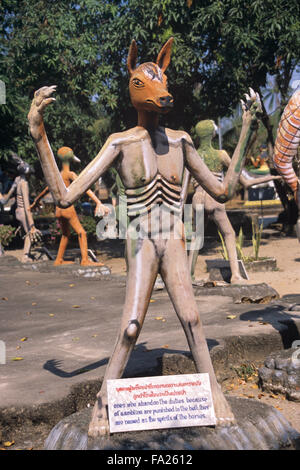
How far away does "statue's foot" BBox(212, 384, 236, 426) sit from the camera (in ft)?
10.1

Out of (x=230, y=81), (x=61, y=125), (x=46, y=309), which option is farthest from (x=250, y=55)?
(x=46, y=309)

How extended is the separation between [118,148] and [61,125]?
12945 mm

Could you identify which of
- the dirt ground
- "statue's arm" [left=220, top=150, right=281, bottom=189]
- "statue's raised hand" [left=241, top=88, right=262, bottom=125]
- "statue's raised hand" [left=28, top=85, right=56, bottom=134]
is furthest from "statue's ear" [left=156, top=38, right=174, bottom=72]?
"statue's arm" [left=220, top=150, right=281, bottom=189]

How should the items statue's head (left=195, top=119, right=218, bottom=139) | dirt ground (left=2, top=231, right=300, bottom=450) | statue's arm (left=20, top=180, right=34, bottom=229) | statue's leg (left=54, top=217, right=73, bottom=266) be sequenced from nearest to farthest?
1. dirt ground (left=2, top=231, right=300, bottom=450)
2. statue's head (left=195, top=119, right=218, bottom=139)
3. statue's leg (left=54, top=217, right=73, bottom=266)
4. statue's arm (left=20, top=180, right=34, bottom=229)

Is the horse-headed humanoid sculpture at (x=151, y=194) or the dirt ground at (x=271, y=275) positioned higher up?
the horse-headed humanoid sculpture at (x=151, y=194)

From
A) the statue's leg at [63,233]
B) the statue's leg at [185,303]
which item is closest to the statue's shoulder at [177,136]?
the statue's leg at [185,303]

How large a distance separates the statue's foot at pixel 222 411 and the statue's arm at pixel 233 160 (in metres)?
1.21

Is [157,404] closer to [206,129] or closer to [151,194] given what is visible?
[151,194]

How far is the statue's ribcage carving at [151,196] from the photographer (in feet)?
11.0

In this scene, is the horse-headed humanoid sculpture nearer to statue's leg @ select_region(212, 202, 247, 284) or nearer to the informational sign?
the informational sign

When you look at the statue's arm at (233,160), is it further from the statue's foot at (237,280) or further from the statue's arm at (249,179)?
the statue's foot at (237,280)

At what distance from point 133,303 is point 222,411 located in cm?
79

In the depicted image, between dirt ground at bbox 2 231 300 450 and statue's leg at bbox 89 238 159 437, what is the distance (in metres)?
0.79
